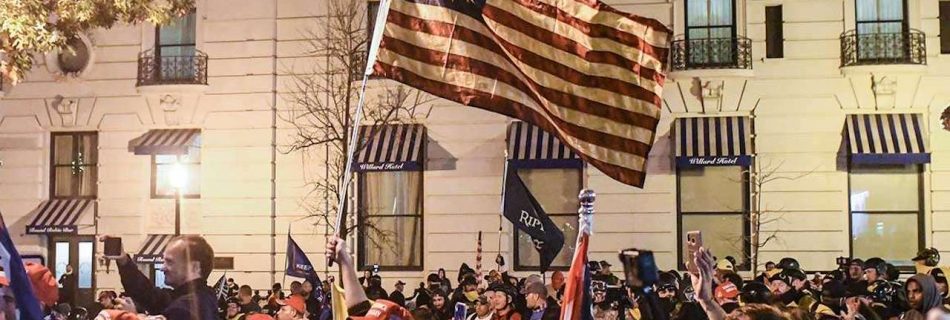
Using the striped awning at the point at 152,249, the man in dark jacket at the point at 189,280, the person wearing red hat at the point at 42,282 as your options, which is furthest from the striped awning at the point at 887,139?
the person wearing red hat at the point at 42,282

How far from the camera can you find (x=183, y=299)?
21.8ft

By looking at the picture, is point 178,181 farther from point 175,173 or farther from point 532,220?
point 532,220

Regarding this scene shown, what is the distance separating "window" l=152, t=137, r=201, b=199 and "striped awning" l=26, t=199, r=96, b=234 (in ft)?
4.99

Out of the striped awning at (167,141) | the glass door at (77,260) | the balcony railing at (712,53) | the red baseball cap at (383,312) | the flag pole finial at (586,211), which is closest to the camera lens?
the flag pole finial at (586,211)

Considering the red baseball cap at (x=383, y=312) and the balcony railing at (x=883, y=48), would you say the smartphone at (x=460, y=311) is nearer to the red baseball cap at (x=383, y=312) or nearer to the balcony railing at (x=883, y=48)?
the red baseball cap at (x=383, y=312)

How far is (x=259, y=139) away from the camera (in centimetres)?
2497

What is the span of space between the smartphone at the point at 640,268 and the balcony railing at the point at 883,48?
18.5 m

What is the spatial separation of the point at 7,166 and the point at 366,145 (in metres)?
8.58

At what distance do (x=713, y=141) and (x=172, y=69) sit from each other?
1143 cm

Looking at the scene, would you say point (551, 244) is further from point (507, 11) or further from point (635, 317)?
point (507, 11)

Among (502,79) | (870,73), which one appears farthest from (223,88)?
(502,79)

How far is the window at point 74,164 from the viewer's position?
86.1ft

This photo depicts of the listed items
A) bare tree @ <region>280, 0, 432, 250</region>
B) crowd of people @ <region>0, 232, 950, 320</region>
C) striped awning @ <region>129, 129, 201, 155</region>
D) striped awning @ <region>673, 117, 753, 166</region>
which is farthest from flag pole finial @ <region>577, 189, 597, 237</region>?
striped awning @ <region>129, 129, 201, 155</region>

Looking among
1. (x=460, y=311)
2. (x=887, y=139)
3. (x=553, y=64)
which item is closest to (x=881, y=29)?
(x=887, y=139)
